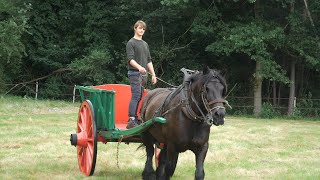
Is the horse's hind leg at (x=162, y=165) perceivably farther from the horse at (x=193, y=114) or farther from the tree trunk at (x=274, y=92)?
the tree trunk at (x=274, y=92)

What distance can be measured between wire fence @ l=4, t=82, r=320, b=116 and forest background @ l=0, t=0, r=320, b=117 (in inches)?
2.1

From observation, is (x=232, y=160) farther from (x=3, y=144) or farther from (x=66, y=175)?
(x=3, y=144)

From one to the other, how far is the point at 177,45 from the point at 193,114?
64.5ft

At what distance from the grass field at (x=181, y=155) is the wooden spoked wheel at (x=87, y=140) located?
17 centimetres

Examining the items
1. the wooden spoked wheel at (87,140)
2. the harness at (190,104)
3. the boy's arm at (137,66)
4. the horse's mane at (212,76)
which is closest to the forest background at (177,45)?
the wooden spoked wheel at (87,140)

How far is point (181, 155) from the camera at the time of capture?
9320mm

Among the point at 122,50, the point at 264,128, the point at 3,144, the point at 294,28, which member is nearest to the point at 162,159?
the point at 3,144

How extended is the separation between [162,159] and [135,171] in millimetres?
1363

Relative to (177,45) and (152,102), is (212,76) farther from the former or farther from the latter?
(177,45)

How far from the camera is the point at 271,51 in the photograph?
23078mm

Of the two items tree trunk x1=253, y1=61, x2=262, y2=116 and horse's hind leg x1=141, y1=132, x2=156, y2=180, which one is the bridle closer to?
horse's hind leg x1=141, y1=132, x2=156, y2=180

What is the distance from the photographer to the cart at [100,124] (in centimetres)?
714

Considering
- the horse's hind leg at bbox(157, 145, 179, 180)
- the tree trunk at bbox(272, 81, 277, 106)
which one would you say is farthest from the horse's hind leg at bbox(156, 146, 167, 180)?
the tree trunk at bbox(272, 81, 277, 106)

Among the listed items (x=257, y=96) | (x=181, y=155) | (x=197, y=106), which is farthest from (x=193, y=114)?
(x=257, y=96)
